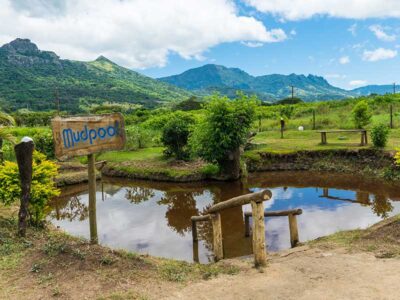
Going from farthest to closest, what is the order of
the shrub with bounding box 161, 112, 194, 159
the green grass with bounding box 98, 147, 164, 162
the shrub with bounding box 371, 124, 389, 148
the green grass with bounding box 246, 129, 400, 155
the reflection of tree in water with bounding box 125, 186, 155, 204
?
the green grass with bounding box 98, 147, 164, 162 < the shrub with bounding box 161, 112, 194, 159 < the green grass with bounding box 246, 129, 400, 155 < the shrub with bounding box 371, 124, 389, 148 < the reflection of tree in water with bounding box 125, 186, 155, 204

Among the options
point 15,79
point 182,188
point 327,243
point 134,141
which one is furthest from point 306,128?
point 15,79

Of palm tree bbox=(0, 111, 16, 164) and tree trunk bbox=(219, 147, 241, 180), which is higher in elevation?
palm tree bbox=(0, 111, 16, 164)

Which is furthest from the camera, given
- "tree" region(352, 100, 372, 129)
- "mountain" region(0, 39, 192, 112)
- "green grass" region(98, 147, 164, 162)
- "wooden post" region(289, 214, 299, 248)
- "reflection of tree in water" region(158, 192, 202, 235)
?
"mountain" region(0, 39, 192, 112)

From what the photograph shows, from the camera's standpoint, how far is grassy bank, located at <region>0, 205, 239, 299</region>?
218 inches

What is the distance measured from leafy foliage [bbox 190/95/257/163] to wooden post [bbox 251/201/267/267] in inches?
406

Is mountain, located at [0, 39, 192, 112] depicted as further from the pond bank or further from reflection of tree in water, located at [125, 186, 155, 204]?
the pond bank

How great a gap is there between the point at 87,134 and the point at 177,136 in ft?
47.8

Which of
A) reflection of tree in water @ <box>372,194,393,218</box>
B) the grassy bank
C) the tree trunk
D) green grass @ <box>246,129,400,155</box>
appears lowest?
reflection of tree in water @ <box>372,194,393,218</box>

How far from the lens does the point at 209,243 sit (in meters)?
10.4

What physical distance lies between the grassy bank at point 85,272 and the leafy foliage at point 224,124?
1048cm

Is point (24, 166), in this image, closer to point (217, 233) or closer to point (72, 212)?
point (217, 233)

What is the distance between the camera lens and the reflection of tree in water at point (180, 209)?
40.9 ft

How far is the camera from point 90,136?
6.66m

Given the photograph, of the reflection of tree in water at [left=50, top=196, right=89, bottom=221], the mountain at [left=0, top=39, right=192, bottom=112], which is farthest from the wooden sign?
the mountain at [left=0, top=39, right=192, bottom=112]
